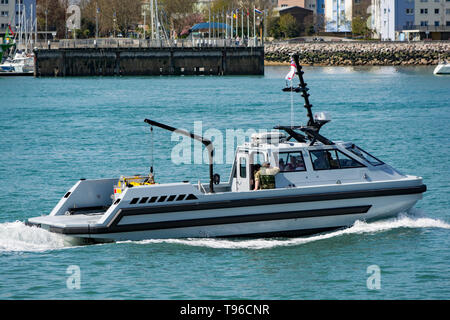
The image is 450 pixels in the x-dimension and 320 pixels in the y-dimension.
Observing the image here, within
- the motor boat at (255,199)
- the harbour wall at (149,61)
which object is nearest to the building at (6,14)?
the harbour wall at (149,61)

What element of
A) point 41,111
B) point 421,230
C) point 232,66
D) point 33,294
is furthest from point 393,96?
point 33,294

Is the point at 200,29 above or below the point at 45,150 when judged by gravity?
above

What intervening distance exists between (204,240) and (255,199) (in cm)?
151

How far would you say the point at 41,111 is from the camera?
6750 centimetres

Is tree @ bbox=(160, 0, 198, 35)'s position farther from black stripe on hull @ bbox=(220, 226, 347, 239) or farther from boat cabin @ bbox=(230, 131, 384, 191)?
black stripe on hull @ bbox=(220, 226, 347, 239)

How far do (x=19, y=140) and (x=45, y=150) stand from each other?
571 centimetres

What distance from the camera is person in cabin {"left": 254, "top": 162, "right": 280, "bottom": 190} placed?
64.5 feet

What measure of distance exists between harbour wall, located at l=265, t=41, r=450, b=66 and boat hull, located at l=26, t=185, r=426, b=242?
117 meters

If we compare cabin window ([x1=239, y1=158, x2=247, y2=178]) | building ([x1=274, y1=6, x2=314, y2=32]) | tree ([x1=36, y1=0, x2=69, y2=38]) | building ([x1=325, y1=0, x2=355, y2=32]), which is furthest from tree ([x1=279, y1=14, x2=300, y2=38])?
cabin window ([x1=239, y1=158, x2=247, y2=178])

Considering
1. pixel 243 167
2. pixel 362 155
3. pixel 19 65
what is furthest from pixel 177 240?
pixel 19 65

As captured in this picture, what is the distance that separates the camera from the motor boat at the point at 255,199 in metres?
19.0

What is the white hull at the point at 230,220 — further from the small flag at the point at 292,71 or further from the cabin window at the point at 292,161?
the small flag at the point at 292,71

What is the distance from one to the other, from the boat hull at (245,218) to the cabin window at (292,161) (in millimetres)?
853

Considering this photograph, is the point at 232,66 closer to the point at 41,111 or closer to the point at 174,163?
the point at 41,111
